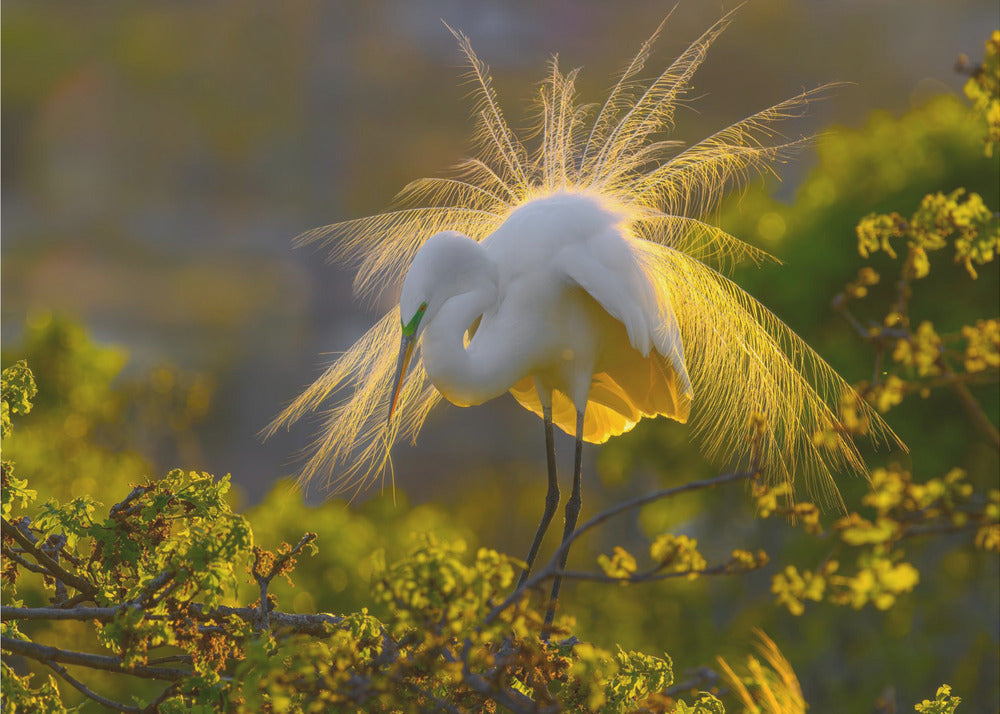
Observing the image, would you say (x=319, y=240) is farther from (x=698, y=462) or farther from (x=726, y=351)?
(x=698, y=462)

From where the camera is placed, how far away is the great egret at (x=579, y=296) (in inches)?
109

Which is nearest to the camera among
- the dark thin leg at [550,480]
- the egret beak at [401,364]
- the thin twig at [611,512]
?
the thin twig at [611,512]

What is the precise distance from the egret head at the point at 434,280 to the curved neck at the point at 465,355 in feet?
0.10

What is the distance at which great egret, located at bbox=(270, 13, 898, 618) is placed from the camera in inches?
109

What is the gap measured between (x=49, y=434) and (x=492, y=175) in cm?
606

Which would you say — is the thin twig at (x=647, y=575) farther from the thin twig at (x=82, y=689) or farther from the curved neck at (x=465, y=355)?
the curved neck at (x=465, y=355)

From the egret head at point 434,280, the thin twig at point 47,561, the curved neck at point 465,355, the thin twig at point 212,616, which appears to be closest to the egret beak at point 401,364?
the egret head at point 434,280

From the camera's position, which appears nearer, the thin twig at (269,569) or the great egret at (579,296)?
the thin twig at (269,569)

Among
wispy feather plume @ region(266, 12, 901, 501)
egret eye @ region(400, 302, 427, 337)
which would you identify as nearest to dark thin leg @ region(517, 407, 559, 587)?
wispy feather plume @ region(266, 12, 901, 501)

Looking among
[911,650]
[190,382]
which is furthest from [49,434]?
[911,650]

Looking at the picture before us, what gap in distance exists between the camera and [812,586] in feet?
3.81

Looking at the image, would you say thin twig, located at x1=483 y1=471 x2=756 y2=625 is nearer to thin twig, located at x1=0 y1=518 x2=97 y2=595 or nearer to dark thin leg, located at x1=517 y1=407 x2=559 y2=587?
thin twig, located at x1=0 y1=518 x2=97 y2=595

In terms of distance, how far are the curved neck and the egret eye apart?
128 millimetres

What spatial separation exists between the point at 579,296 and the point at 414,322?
701 millimetres
